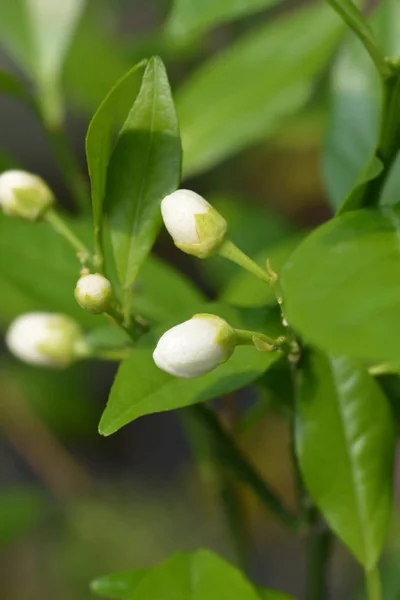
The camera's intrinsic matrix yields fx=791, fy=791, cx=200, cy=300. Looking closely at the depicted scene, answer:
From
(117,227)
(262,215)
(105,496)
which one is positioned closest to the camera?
(117,227)

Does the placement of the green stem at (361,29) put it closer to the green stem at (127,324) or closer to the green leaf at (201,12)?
the green stem at (127,324)

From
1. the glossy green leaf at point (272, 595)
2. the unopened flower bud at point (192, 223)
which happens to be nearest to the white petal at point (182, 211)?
the unopened flower bud at point (192, 223)

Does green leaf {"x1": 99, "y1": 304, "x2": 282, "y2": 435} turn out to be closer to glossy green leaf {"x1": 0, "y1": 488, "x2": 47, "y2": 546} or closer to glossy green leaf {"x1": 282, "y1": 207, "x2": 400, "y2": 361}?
glossy green leaf {"x1": 282, "y1": 207, "x2": 400, "y2": 361}

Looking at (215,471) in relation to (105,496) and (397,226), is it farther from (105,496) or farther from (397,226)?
(105,496)

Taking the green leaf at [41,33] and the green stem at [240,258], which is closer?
the green stem at [240,258]

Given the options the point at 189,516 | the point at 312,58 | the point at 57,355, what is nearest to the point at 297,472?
the point at 57,355
